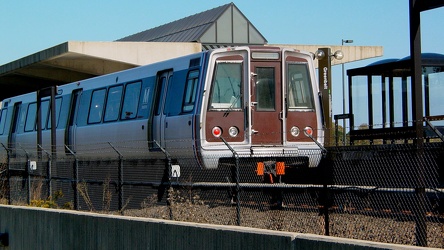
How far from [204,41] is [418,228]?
27.3 meters

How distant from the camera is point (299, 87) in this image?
19.6 meters

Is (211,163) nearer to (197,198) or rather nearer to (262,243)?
(197,198)

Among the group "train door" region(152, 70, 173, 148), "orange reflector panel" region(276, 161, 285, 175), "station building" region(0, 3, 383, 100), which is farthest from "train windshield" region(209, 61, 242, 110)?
"station building" region(0, 3, 383, 100)

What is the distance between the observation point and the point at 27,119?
2962 centimetres

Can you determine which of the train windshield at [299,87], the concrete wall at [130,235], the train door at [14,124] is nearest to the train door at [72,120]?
the train door at [14,124]

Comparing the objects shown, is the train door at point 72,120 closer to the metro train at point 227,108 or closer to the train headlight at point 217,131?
the metro train at point 227,108

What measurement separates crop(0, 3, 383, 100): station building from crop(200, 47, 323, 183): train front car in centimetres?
1489

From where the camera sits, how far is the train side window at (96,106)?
23.7 m

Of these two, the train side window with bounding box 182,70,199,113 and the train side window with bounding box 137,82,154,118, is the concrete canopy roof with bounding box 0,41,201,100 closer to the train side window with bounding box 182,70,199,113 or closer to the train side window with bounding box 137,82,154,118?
the train side window with bounding box 137,82,154,118

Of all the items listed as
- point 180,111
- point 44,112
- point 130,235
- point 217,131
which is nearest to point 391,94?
point 217,131

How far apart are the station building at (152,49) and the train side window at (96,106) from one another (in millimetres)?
9096

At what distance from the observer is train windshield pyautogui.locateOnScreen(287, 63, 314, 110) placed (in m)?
19.4

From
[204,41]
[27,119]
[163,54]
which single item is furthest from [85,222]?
[204,41]

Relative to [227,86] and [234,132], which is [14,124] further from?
[234,132]
